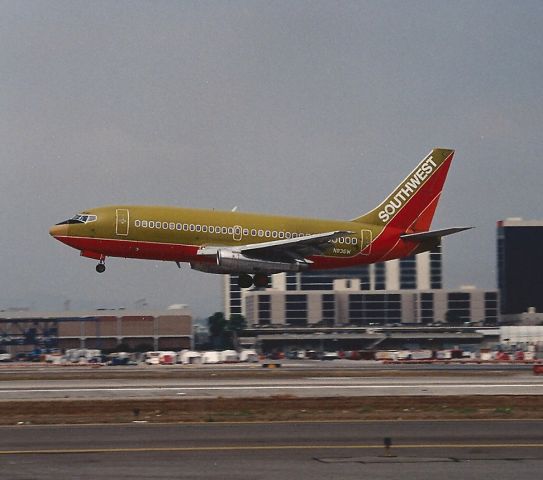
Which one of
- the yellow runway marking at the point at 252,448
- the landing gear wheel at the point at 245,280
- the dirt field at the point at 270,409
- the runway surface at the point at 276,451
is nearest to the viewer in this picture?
the runway surface at the point at 276,451

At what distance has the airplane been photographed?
222 ft

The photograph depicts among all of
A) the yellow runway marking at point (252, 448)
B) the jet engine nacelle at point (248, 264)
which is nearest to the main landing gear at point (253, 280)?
the jet engine nacelle at point (248, 264)

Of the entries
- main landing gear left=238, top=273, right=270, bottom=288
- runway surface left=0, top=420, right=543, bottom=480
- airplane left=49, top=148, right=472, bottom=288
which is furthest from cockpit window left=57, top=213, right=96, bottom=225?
runway surface left=0, top=420, right=543, bottom=480

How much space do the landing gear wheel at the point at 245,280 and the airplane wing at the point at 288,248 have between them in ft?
8.98

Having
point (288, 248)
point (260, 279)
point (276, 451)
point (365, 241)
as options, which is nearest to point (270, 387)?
point (288, 248)

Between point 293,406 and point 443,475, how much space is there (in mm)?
19771

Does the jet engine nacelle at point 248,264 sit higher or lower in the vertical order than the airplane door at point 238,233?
lower

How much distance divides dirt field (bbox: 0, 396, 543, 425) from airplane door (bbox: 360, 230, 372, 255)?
24.8 m

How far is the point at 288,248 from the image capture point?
7044 centimetres

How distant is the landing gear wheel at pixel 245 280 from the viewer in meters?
72.9

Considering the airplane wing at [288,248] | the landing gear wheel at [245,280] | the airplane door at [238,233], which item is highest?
the airplane door at [238,233]

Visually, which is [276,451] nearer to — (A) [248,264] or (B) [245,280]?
(A) [248,264]

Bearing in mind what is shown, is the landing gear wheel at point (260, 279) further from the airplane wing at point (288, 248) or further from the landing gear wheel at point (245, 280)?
the airplane wing at point (288, 248)

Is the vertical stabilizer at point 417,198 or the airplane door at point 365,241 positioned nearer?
the airplane door at point 365,241
